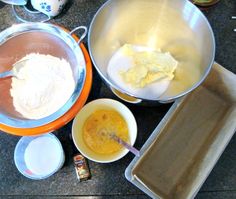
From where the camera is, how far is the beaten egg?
0.71 m

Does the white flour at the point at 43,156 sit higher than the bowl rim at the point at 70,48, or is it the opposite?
the bowl rim at the point at 70,48

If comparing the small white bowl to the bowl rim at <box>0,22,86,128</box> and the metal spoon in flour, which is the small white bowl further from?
the metal spoon in flour

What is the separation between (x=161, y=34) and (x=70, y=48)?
0.76ft

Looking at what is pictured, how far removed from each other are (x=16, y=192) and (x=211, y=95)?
499 millimetres

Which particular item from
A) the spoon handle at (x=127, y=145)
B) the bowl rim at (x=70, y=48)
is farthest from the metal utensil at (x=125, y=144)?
the bowl rim at (x=70, y=48)

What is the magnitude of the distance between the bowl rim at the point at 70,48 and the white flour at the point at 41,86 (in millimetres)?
32

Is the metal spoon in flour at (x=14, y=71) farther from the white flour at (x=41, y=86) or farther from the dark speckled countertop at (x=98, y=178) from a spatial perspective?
the dark speckled countertop at (x=98, y=178)

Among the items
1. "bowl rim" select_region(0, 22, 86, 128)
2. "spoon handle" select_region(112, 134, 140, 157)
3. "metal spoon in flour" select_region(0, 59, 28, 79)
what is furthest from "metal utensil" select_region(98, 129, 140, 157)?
"metal spoon in flour" select_region(0, 59, 28, 79)

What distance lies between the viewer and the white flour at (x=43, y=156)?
70 centimetres

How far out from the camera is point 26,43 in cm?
78

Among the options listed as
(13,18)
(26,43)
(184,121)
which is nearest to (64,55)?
(26,43)

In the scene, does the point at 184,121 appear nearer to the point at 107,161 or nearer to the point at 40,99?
the point at 107,161

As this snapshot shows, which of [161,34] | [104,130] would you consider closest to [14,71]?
[104,130]

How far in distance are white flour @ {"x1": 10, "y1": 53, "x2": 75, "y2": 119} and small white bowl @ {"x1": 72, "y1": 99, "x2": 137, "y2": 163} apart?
0.17ft
